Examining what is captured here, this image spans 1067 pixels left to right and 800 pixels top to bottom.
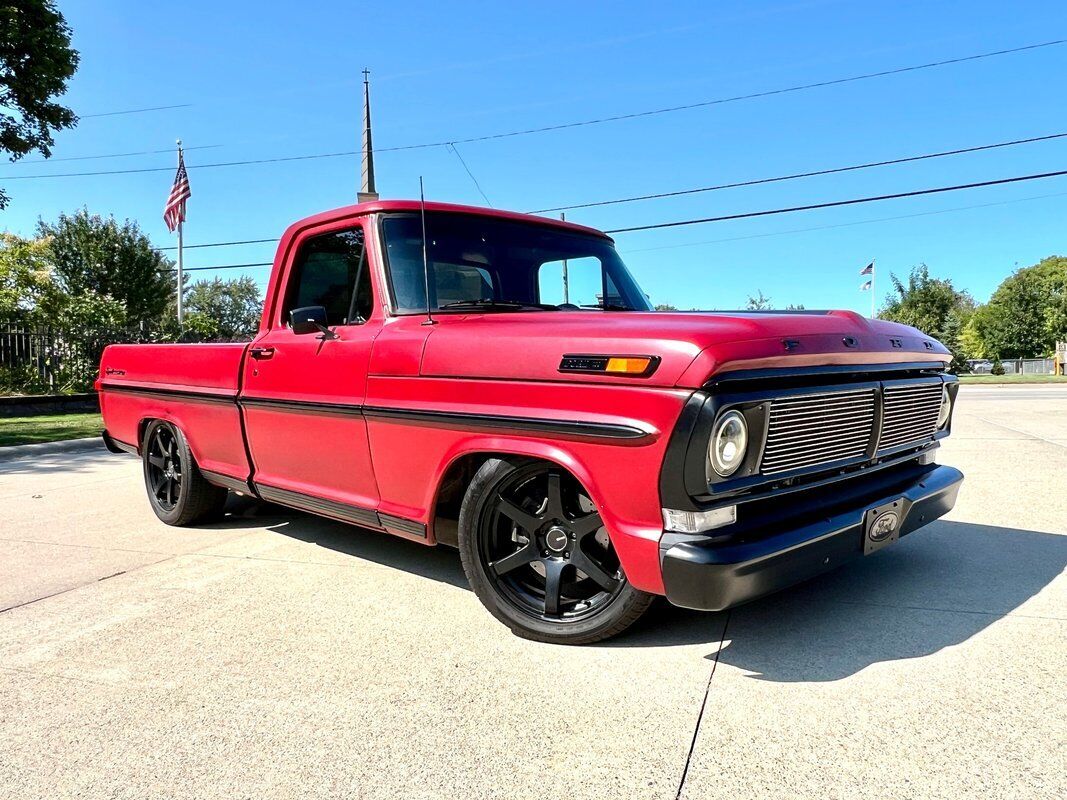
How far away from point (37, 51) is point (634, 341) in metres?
17.9

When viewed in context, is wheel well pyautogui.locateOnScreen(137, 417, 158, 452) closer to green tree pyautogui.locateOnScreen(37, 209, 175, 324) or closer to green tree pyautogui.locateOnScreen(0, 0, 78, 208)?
green tree pyautogui.locateOnScreen(0, 0, 78, 208)

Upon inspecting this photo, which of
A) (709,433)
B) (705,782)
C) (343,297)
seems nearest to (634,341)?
(709,433)

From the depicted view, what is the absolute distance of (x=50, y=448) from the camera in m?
9.71

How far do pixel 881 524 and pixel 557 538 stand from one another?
4.47 ft

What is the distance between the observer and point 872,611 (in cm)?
330

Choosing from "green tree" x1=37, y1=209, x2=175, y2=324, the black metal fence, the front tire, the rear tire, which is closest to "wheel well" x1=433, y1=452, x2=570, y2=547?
the front tire

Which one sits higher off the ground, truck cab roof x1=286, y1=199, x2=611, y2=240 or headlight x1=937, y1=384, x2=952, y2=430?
truck cab roof x1=286, y1=199, x2=611, y2=240

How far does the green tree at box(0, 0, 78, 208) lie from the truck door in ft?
49.8

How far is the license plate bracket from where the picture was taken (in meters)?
3.03

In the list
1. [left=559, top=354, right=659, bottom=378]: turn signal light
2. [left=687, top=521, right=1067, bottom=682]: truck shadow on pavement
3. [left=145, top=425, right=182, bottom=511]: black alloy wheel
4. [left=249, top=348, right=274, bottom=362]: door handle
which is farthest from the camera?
[left=145, top=425, right=182, bottom=511]: black alloy wheel

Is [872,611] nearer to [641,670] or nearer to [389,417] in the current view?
[641,670]

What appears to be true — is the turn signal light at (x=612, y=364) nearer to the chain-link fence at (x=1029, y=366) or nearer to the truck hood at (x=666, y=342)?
the truck hood at (x=666, y=342)

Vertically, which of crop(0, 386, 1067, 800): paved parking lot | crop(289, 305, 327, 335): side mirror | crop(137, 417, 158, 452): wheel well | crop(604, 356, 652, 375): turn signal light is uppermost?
crop(289, 305, 327, 335): side mirror

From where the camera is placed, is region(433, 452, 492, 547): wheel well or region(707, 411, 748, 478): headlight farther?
region(433, 452, 492, 547): wheel well
